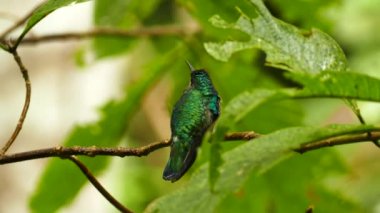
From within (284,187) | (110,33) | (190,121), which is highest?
(190,121)

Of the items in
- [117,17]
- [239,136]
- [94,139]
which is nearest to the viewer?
[239,136]

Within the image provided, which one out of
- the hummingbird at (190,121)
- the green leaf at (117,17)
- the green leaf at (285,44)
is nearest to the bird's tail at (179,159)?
the hummingbird at (190,121)

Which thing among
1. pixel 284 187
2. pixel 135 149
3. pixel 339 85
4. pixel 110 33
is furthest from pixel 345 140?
pixel 110 33

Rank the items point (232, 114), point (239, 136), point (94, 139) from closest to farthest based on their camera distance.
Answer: point (232, 114) < point (239, 136) < point (94, 139)

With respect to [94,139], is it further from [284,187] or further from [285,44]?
[285,44]

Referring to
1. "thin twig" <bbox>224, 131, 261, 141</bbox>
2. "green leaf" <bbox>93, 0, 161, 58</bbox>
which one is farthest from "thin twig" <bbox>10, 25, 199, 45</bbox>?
"thin twig" <bbox>224, 131, 261, 141</bbox>

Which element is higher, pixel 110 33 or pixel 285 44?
pixel 285 44

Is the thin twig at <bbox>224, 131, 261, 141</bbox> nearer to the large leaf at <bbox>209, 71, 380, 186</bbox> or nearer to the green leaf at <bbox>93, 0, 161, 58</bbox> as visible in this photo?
the large leaf at <bbox>209, 71, 380, 186</bbox>

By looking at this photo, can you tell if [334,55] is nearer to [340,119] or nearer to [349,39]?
[340,119]
